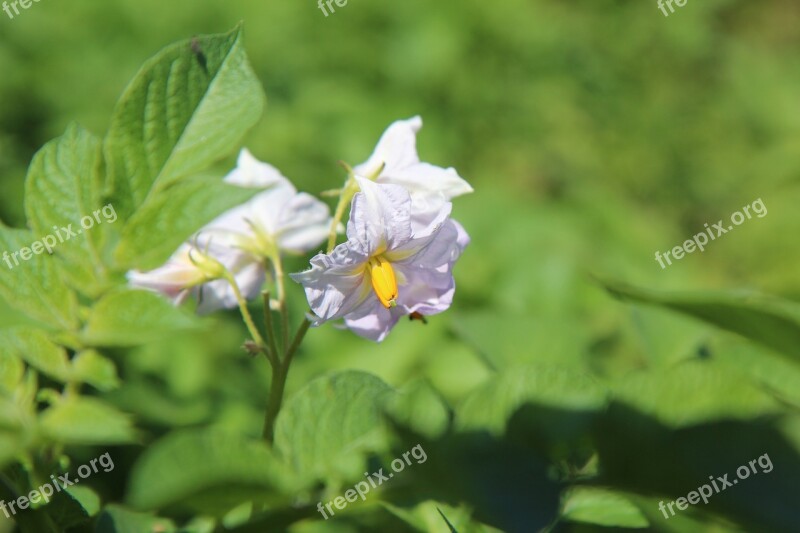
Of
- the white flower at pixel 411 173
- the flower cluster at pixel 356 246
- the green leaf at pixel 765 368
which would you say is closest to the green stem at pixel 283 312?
the flower cluster at pixel 356 246

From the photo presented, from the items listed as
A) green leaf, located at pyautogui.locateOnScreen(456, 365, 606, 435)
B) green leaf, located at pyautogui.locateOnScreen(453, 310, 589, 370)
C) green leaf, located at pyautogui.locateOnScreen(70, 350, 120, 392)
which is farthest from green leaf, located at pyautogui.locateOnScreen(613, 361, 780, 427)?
green leaf, located at pyautogui.locateOnScreen(70, 350, 120, 392)

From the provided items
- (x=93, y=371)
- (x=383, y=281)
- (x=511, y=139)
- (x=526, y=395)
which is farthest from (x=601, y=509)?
(x=511, y=139)

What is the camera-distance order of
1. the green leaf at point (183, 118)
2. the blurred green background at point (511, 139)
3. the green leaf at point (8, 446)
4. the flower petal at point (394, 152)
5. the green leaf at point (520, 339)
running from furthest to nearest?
1. the blurred green background at point (511, 139)
2. the green leaf at point (520, 339)
3. the flower petal at point (394, 152)
4. the green leaf at point (183, 118)
5. the green leaf at point (8, 446)

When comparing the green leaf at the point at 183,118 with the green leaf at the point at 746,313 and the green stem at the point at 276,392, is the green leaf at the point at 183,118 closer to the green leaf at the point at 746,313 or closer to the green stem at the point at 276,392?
A: the green stem at the point at 276,392

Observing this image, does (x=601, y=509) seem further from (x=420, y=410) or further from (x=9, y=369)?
(x=9, y=369)

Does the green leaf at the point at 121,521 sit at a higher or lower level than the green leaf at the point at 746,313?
higher

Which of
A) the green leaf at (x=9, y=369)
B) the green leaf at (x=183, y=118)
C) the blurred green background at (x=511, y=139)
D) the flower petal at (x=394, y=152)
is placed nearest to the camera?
the green leaf at (x=9, y=369)

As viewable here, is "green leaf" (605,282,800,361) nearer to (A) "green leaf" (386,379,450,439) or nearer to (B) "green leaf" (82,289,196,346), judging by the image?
(A) "green leaf" (386,379,450,439)
